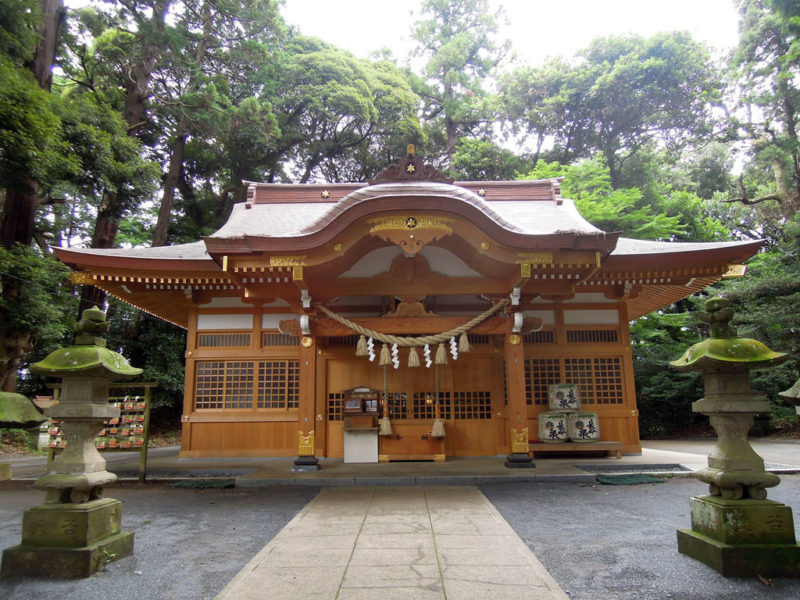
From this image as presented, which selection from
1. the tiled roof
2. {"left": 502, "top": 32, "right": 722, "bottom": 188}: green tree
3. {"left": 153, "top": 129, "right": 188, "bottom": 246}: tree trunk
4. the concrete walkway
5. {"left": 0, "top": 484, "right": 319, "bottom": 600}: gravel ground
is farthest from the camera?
{"left": 502, "top": 32, "right": 722, "bottom": 188}: green tree

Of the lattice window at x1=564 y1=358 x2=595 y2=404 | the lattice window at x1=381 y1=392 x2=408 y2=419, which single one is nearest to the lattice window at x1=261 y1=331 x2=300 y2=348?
the lattice window at x1=381 y1=392 x2=408 y2=419

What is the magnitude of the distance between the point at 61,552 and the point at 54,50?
1294cm

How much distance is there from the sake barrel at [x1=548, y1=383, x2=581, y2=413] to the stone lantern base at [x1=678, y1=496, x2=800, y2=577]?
507 cm

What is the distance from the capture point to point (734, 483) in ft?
11.4

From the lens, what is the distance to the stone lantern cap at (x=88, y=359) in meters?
3.82

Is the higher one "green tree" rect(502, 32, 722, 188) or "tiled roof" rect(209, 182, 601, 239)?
"green tree" rect(502, 32, 722, 188)

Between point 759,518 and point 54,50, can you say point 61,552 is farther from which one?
point 54,50

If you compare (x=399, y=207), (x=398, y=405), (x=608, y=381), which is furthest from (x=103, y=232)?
(x=608, y=381)

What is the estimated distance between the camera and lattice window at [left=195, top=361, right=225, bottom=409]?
359 inches

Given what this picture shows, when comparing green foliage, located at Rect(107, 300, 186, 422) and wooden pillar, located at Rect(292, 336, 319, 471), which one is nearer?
wooden pillar, located at Rect(292, 336, 319, 471)

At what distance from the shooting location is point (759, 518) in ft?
11.1

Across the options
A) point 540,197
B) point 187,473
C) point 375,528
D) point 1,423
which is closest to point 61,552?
point 1,423

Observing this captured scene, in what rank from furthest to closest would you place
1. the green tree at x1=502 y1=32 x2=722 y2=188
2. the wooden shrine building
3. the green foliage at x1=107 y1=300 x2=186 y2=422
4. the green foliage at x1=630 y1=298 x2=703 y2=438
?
the green tree at x1=502 y1=32 x2=722 y2=188
the green foliage at x1=107 y1=300 x2=186 y2=422
the green foliage at x1=630 y1=298 x2=703 y2=438
the wooden shrine building

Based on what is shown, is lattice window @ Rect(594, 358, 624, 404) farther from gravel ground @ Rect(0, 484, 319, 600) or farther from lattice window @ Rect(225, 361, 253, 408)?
lattice window @ Rect(225, 361, 253, 408)
